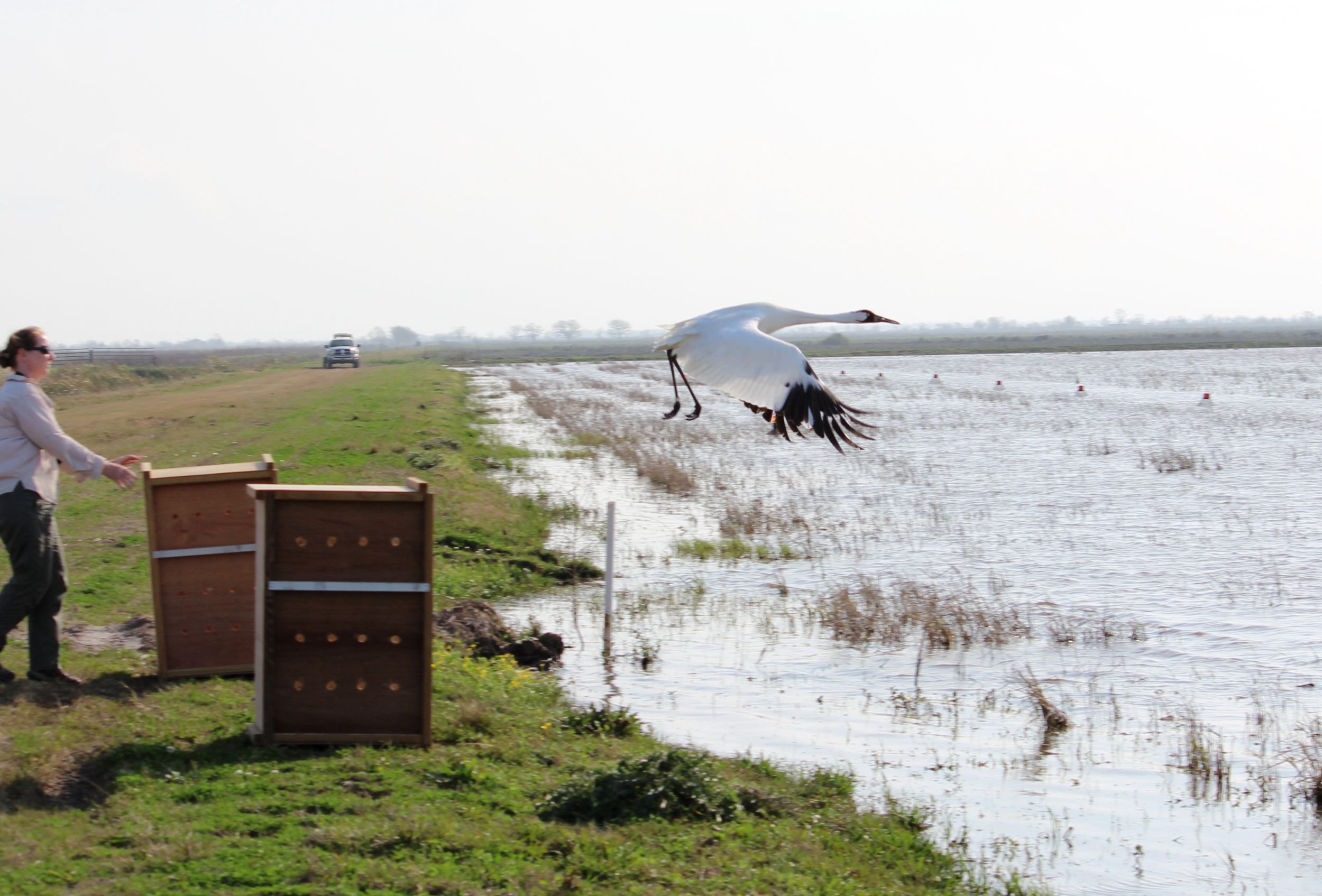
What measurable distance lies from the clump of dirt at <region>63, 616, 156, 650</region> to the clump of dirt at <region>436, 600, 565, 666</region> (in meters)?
2.22

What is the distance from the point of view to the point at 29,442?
6965 millimetres

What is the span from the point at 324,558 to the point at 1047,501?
16767mm

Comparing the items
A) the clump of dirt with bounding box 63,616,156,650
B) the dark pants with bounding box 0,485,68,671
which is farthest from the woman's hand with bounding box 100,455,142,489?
the clump of dirt with bounding box 63,616,156,650

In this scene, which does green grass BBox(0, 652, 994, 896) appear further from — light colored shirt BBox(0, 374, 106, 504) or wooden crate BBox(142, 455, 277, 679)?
light colored shirt BBox(0, 374, 106, 504)

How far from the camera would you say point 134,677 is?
7.64 meters

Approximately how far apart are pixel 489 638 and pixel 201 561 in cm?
302

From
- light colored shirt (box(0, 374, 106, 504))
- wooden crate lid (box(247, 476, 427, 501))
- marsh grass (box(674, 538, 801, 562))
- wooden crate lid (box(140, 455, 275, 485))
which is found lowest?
marsh grass (box(674, 538, 801, 562))

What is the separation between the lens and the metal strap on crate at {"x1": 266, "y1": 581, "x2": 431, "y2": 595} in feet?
20.8

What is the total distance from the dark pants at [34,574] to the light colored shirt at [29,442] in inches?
3.5

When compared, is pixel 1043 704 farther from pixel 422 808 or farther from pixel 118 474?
pixel 118 474

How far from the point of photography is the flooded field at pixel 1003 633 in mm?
7551

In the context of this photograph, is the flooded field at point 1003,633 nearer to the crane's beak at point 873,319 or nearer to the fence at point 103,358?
the crane's beak at point 873,319

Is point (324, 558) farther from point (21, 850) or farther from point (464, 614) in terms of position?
point (464, 614)

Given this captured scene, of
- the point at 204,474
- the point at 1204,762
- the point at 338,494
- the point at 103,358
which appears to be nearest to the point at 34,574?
the point at 204,474
